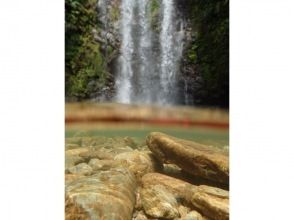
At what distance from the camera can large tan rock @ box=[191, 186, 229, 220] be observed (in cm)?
218

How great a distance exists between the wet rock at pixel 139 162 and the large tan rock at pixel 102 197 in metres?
0.04

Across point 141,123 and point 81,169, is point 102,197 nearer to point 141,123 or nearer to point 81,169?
point 81,169

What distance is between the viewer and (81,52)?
2.23 m

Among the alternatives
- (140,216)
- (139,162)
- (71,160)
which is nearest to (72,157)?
(71,160)

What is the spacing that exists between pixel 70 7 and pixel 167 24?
511mm

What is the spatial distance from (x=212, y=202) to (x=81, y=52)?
1.02 metres

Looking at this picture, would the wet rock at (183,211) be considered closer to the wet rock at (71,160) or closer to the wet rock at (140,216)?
the wet rock at (140,216)

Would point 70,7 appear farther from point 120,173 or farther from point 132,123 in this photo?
point 120,173

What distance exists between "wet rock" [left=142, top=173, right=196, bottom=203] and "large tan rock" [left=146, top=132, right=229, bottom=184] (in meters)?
0.08

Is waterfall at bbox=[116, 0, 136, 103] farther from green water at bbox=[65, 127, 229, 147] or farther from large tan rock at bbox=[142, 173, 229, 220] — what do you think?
large tan rock at bbox=[142, 173, 229, 220]

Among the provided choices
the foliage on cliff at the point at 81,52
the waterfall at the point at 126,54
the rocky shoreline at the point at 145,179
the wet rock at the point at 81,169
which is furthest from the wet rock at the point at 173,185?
the foliage on cliff at the point at 81,52

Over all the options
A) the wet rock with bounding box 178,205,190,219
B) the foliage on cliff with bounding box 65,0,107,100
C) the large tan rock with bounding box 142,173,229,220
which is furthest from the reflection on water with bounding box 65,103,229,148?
the wet rock with bounding box 178,205,190,219
